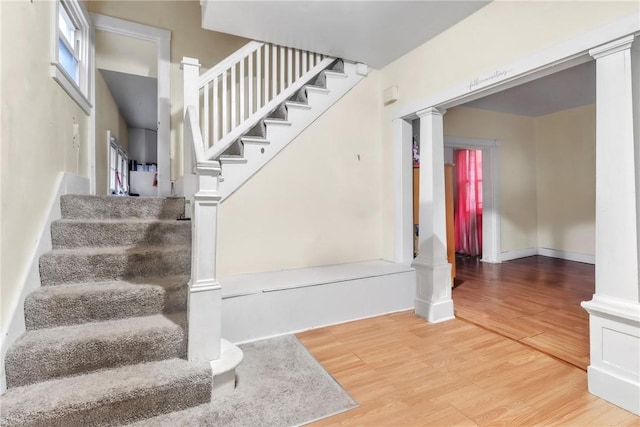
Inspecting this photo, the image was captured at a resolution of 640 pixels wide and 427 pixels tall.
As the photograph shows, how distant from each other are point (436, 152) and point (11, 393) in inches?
127

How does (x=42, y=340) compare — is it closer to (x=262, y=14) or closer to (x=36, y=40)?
(x=36, y=40)

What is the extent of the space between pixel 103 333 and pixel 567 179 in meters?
6.45

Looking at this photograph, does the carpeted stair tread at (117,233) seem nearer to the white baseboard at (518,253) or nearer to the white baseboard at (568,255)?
the white baseboard at (518,253)

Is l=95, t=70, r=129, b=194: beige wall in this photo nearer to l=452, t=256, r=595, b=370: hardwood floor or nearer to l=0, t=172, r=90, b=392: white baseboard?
l=0, t=172, r=90, b=392: white baseboard

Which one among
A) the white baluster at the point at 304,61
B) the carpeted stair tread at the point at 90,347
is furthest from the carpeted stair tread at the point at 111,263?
the white baluster at the point at 304,61

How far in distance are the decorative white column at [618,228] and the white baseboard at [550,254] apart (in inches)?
153

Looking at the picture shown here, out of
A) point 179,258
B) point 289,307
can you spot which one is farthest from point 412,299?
point 179,258

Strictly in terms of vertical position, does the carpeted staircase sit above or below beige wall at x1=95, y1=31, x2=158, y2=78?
below

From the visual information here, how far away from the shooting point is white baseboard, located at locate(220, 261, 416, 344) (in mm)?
2443

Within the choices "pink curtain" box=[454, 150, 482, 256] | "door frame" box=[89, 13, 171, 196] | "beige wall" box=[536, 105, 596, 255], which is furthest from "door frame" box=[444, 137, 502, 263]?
"door frame" box=[89, 13, 171, 196]

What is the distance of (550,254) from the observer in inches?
217

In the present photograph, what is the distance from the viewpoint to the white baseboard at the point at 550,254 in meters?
5.06

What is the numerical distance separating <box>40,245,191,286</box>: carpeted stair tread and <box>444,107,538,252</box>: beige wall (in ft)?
14.6

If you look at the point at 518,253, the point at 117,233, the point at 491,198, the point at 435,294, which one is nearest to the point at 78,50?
the point at 117,233
